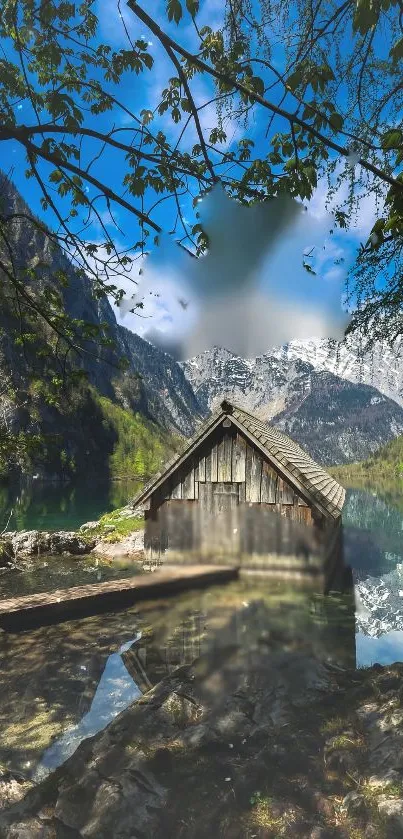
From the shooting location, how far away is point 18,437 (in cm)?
725

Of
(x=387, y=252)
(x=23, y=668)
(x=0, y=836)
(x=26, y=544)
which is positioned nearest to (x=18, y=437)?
(x=0, y=836)

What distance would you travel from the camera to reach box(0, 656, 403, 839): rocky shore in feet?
18.9

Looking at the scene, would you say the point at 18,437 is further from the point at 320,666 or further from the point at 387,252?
the point at 320,666

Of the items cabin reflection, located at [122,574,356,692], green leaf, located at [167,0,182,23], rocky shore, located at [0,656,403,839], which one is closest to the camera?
green leaf, located at [167,0,182,23]

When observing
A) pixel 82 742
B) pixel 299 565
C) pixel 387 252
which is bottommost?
pixel 82 742

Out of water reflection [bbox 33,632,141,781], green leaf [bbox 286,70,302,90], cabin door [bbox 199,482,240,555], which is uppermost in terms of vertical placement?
green leaf [bbox 286,70,302,90]

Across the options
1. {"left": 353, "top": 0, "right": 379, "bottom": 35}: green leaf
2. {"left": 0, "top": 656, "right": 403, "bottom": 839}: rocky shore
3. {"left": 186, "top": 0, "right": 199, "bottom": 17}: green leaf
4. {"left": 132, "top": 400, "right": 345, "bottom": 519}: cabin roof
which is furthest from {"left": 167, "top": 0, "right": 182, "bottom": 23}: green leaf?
{"left": 132, "top": 400, "right": 345, "bottom": 519}: cabin roof

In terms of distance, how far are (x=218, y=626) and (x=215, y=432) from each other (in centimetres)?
533

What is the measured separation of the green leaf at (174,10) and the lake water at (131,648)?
9.59 metres

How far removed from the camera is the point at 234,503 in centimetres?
1359

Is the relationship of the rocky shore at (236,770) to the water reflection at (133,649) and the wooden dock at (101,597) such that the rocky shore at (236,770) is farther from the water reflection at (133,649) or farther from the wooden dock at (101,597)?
the wooden dock at (101,597)

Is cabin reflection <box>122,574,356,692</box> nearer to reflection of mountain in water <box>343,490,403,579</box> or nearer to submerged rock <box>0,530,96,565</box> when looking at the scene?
submerged rock <box>0,530,96,565</box>

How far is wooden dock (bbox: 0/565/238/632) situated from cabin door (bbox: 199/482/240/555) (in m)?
0.56

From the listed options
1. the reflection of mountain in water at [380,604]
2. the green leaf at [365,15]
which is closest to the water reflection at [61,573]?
the reflection of mountain in water at [380,604]
